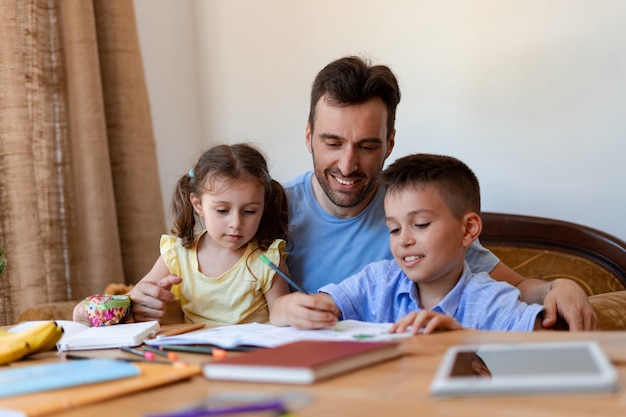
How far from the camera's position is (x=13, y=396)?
39.6 inches

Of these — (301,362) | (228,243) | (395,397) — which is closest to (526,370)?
(395,397)

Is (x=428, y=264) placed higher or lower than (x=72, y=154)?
lower

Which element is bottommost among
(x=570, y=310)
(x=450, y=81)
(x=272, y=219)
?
(x=570, y=310)

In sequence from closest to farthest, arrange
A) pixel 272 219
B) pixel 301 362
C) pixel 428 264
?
1. pixel 301 362
2. pixel 428 264
3. pixel 272 219

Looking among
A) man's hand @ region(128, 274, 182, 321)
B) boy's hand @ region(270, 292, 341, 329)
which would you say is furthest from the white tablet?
man's hand @ region(128, 274, 182, 321)

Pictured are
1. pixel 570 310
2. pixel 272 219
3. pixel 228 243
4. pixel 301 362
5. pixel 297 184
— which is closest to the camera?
pixel 301 362

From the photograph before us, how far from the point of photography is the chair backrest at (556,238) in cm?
240

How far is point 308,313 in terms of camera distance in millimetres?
1447

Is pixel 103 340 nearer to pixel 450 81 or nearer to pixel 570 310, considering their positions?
pixel 570 310

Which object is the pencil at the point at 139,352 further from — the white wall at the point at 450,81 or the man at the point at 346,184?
the white wall at the point at 450,81

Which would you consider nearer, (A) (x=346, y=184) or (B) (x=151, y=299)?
Answer: (B) (x=151, y=299)

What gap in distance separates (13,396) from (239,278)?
108cm

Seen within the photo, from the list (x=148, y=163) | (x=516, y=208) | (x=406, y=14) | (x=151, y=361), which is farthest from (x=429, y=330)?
(x=148, y=163)

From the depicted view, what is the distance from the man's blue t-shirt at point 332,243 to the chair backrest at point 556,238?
563mm
